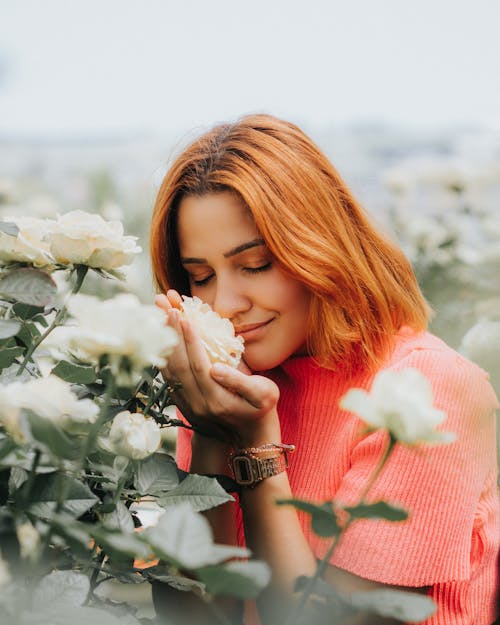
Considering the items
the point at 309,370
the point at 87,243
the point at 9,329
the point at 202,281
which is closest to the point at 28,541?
the point at 9,329

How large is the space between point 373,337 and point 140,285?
56.4 inches

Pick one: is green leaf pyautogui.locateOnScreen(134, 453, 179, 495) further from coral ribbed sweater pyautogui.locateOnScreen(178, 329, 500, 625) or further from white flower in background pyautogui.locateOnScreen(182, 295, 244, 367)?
coral ribbed sweater pyautogui.locateOnScreen(178, 329, 500, 625)

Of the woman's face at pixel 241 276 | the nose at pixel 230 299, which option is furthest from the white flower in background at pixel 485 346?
the nose at pixel 230 299

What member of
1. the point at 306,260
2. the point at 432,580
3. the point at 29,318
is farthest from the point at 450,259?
the point at 29,318

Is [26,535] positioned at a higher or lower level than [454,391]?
higher

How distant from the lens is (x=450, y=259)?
2.35m

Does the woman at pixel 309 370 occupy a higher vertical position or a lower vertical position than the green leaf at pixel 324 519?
lower

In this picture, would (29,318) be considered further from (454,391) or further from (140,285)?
(140,285)

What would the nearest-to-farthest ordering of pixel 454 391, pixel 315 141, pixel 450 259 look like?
pixel 454 391 < pixel 315 141 < pixel 450 259

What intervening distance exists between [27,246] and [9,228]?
0.11 ft

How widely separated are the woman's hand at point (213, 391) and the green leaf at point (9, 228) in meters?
0.22

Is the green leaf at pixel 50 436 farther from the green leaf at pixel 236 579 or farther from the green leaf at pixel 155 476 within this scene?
the green leaf at pixel 155 476

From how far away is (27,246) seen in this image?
0.81 meters

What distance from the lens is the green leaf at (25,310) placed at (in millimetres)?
824
